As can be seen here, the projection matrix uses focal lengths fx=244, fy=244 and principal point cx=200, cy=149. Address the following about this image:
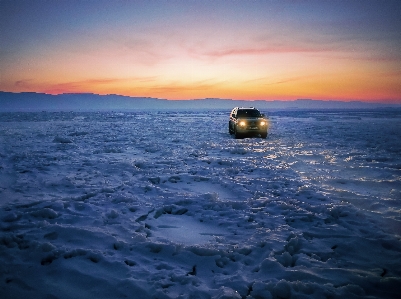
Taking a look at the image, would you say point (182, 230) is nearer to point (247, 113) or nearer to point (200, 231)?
point (200, 231)

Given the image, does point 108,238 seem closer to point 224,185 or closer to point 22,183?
point 224,185

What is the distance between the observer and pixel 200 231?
14.6 feet

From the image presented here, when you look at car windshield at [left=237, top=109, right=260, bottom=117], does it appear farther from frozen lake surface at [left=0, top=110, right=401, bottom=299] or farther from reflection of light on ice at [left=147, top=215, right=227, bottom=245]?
reflection of light on ice at [left=147, top=215, right=227, bottom=245]

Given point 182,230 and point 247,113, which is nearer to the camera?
point 182,230

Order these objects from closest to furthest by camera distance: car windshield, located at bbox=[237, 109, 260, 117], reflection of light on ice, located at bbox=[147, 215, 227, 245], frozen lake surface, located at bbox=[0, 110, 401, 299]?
frozen lake surface, located at bbox=[0, 110, 401, 299] → reflection of light on ice, located at bbox=[147, 215, 227, 245] → car windshield, located at bbox=[237, 109, 260, 117]

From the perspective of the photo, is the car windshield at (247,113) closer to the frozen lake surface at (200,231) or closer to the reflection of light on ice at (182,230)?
the frozen lake surface at (200,231)

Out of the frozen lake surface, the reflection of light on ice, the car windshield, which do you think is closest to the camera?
the frozen lake surface

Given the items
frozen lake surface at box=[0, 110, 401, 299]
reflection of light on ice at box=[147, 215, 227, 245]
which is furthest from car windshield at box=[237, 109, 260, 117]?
reflection of light on ice at box=[147, 215, 227, 245]

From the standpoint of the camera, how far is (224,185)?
22.4 feet

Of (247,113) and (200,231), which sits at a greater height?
(247,113)

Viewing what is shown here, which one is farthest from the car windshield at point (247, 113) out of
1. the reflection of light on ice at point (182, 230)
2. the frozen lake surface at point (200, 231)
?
the reflection of light on ice at point (182, 230)

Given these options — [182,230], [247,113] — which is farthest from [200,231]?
[247,113]

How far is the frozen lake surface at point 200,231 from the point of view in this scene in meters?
3.07

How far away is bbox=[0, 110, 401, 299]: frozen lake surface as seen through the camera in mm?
3066
